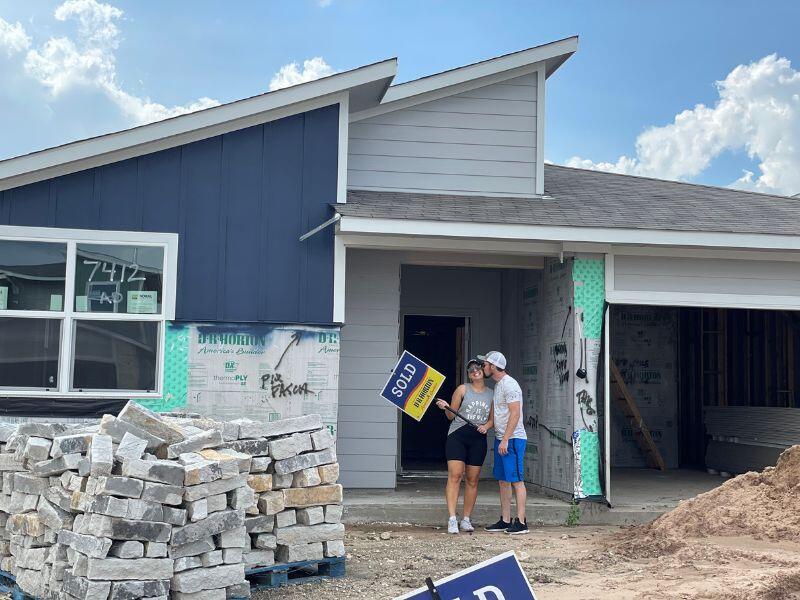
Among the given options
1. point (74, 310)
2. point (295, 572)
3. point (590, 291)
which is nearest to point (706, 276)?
point (590, 291)

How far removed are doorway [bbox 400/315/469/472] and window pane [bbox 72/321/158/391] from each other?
6366 millimetres

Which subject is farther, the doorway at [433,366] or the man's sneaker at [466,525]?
the doorway at [433,366]

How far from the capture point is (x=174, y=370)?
416 inches

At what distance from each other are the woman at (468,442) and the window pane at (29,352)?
4300 mm

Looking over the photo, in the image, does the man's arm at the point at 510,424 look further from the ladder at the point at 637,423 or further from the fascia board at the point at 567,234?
the ladder at the point at 637,423

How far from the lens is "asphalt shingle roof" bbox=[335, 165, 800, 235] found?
437 inches

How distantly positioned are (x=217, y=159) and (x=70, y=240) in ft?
5.95

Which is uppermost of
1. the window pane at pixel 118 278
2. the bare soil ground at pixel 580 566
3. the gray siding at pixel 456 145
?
the gray siding at pixel 456 145

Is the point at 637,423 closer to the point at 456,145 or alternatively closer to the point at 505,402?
the point at 456,145

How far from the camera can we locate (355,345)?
41.1ft

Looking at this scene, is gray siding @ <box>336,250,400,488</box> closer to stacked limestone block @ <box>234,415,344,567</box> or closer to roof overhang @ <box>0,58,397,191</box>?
roof overhang @ <box>0,58,397,191</box>

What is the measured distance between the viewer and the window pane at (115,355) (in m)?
10.4

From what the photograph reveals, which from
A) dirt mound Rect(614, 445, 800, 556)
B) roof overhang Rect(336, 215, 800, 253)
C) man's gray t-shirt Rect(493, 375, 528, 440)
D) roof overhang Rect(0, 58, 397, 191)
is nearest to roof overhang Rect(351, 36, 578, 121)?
roof overhang Rect(0, 58, 397, 191)

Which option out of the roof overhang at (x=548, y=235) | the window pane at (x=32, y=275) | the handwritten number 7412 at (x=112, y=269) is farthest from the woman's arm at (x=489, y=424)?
the window pane at (x=32, y=275)
